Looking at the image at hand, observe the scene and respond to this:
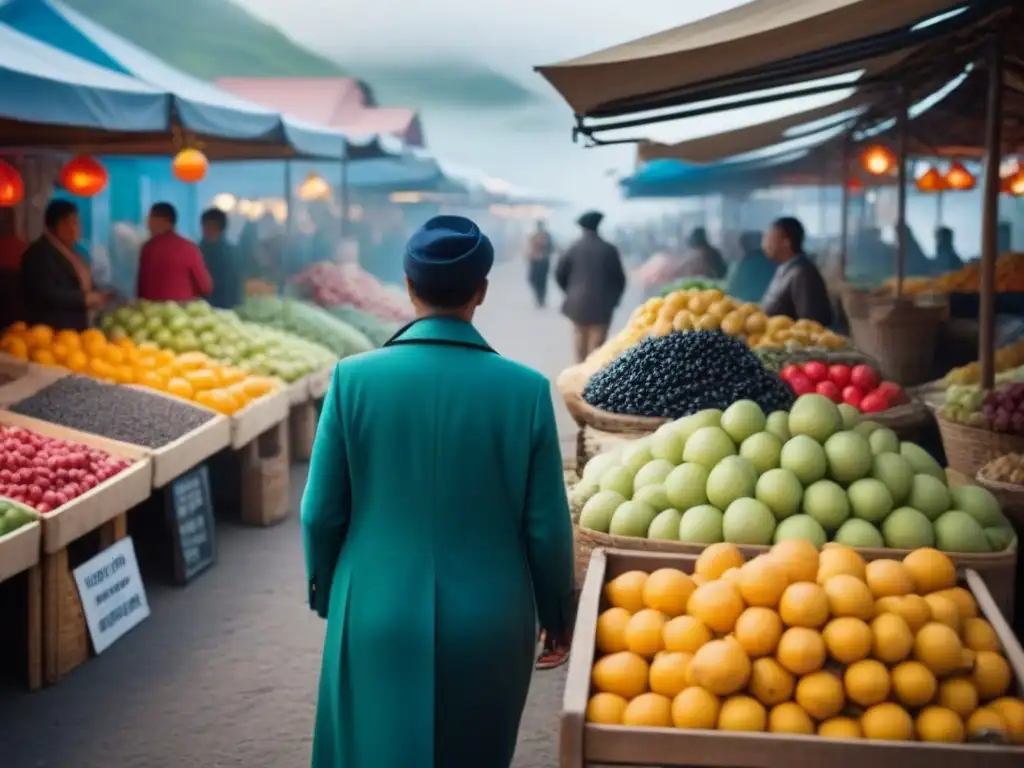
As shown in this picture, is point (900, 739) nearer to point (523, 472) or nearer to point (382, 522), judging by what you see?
point (523, 472)

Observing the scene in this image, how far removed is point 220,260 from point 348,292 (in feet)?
10.2

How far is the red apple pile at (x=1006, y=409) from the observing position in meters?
5.42

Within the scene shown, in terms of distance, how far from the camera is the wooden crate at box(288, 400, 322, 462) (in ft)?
31.9

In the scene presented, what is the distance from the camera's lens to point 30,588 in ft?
16.3

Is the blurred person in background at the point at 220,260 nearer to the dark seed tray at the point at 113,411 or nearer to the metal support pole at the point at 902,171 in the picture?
the dark seed tray at the point at 113,411

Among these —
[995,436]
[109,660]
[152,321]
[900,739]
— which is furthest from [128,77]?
[900,739]

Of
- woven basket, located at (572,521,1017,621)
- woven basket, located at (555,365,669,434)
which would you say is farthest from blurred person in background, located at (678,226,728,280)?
woven basket, located at (572,521,1017,621)

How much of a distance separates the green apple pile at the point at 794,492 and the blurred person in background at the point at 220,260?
327 inches

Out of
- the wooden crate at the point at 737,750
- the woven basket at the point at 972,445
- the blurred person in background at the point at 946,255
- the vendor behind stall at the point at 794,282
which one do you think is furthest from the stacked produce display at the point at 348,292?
the wooden crate at the point at 737,750

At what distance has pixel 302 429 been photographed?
32.1 feet

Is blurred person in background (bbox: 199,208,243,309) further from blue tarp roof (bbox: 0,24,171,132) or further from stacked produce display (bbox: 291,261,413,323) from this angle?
blue tarp roof (bbox: 0,24,171,132)

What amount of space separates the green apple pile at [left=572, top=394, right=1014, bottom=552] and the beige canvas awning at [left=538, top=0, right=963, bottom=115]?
1719 millimetres

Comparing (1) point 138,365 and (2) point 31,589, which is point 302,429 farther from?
(2) point 31,589

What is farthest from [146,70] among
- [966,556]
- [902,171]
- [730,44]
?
[966,556]
